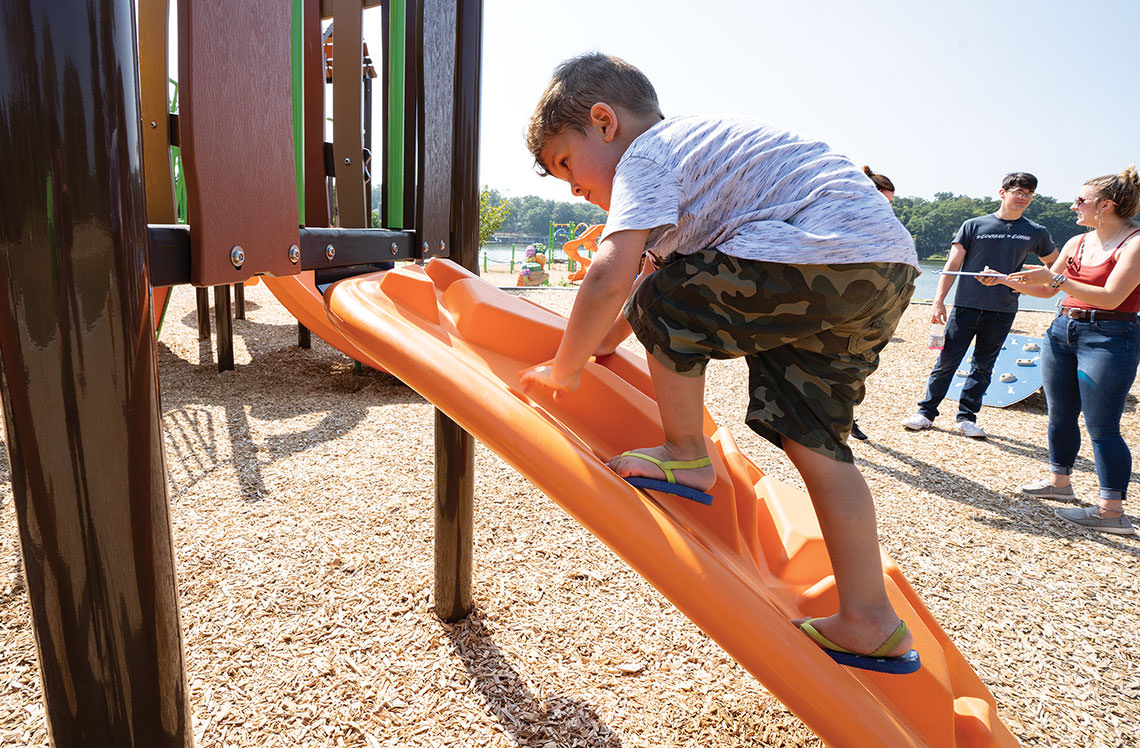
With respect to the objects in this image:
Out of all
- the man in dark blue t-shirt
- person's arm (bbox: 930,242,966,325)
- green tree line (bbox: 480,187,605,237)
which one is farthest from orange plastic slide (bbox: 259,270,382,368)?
green tree line (bbox: 480,187,605,237)

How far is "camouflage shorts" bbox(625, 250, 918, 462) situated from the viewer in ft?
3.95

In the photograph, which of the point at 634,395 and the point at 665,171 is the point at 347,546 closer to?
the point at 634,395

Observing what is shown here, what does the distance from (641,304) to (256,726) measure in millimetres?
1492

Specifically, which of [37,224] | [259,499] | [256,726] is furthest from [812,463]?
[259,499]

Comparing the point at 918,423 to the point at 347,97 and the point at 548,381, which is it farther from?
the point at 347,97

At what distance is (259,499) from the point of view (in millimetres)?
2811

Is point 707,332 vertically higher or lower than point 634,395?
higher

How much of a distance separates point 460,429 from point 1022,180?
4175 millimetres

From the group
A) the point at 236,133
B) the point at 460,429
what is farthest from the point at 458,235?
the point at 236,133

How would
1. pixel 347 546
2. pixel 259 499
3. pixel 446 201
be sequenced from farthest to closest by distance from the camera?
1. pixel 259 499
2. pixel 347 546
3. pixel 446 201

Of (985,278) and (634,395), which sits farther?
(985,278)

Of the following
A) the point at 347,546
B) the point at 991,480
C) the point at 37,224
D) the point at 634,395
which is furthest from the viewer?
the point at 991,480

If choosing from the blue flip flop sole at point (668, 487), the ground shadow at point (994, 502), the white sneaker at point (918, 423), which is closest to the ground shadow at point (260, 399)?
the blue flip flop sole at point (668, 487)

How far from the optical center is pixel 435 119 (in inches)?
71.6
